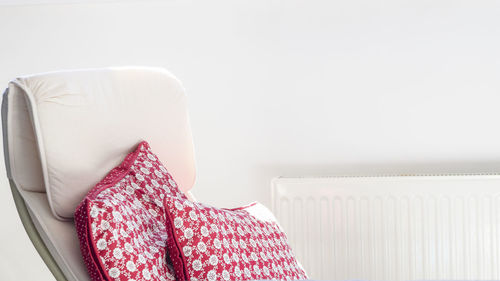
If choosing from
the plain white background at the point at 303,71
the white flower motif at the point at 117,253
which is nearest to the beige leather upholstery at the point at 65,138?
the white flower motif at the point at 117,253

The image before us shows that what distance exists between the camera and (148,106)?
1.43 m

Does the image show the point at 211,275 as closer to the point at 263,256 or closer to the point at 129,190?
the point at 263,256

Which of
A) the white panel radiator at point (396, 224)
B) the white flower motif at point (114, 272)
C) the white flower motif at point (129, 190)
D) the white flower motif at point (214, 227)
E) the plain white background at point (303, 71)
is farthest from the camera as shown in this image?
the plain white background at point (303, 71)

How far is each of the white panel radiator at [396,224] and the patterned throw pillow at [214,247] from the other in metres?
1.00

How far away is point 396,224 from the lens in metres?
2.22

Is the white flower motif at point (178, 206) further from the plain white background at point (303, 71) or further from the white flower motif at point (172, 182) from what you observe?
the plain white background at point (303, 71)

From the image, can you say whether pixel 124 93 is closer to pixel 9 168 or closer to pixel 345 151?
pixel 9 168

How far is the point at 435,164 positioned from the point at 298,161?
1.59 ft

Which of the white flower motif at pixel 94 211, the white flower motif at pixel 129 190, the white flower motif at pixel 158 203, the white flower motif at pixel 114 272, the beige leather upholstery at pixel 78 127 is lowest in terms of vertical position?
the white flower motif at pixel 114 272

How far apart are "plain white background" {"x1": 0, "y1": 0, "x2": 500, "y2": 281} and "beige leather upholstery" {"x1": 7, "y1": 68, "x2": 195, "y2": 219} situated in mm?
905

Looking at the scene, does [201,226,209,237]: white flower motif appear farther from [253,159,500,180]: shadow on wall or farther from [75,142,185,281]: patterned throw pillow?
[253,159,500,180]: shadow on wall

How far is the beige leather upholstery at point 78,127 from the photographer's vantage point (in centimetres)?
122

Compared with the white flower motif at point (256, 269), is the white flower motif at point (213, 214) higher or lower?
higher

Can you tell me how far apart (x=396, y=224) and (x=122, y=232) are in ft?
4.43
